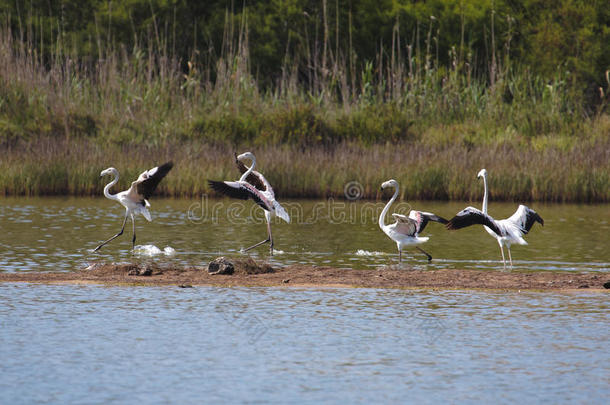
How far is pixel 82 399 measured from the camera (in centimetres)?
609

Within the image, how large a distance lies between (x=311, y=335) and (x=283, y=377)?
4.29ft

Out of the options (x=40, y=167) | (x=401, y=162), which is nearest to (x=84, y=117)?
(x=40, y=167)

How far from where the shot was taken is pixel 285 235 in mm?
15648

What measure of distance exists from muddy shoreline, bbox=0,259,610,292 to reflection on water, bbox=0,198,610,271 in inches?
31.2

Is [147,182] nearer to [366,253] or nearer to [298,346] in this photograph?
[366,253]

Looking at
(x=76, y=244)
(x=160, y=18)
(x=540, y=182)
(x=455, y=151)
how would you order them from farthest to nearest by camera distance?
(x=160, y=18), (x=455, y=151), (x=540, y=182), (x=76, y=244)

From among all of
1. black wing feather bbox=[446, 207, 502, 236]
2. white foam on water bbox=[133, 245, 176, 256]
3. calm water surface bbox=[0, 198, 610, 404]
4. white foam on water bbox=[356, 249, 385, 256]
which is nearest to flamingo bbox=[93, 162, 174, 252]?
white foam on water bbox=[133, 245, 176, 256]

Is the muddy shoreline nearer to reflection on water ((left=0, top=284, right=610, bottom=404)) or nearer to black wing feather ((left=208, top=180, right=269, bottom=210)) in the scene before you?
reflection on water ((left=0, top=284, right=610, bottom=404))

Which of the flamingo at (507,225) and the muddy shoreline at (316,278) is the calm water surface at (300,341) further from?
the flamingo at (507,225)

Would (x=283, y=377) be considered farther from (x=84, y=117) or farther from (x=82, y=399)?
(x=84, y=117)

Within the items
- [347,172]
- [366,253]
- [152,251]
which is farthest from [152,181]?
[347,172]

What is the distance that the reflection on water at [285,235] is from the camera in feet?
41.2

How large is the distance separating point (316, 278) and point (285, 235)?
4942 mm

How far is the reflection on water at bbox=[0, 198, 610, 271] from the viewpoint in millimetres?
12570
